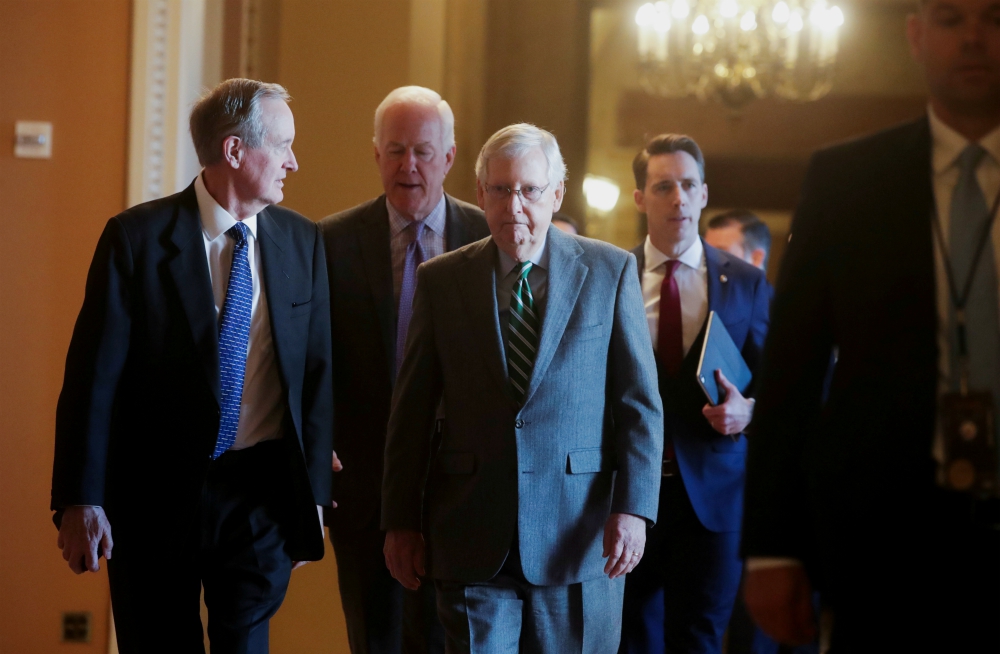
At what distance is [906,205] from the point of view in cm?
151

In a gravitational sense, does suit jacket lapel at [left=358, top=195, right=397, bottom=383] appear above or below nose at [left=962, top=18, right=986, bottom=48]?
below

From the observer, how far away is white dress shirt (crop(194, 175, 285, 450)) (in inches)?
102

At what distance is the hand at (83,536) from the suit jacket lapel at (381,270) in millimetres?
899

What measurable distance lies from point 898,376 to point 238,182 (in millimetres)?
1685

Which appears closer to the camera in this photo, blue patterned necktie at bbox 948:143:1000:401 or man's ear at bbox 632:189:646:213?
blue patterned necktie at bbox 948:143:1000:401

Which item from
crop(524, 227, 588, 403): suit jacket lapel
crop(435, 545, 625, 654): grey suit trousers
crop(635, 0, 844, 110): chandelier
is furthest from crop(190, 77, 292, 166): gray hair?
crop(635, 0, 844, 110): chandelier

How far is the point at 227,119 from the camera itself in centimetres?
261

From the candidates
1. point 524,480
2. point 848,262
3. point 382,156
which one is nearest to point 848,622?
point 848,262

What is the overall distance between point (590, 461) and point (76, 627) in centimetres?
248

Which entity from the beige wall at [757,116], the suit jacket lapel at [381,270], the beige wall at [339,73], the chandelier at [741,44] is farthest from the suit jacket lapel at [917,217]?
the chandelier at [741,44]

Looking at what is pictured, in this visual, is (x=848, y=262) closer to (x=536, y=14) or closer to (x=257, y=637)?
(x=257, y=637)

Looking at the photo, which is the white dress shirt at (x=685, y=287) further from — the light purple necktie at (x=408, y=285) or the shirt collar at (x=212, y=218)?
the shirt collar at (x=212, y=218)

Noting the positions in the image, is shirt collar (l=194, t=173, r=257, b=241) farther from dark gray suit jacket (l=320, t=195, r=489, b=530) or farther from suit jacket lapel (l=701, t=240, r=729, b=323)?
suit jacket lapel (l=701, t=240, r=729, b=323)

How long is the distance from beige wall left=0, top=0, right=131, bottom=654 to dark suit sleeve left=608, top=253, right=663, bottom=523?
227cm
